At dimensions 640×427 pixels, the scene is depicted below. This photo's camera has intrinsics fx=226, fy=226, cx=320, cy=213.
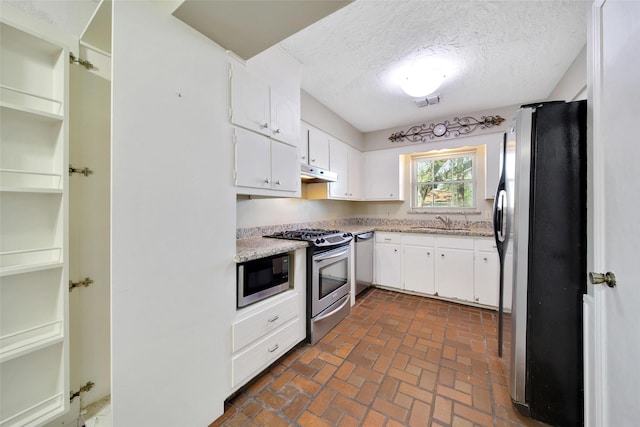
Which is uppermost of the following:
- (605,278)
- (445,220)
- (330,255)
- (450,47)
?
(450,47)

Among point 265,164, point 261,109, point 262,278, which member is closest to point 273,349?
point 262,278

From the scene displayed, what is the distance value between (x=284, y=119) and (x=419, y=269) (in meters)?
2.66

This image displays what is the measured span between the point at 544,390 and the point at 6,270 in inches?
107

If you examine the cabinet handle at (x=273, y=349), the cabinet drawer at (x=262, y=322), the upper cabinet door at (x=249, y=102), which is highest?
the upper cabinet door at (x=249, y=102)

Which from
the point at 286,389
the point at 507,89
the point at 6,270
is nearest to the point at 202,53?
the point at 6,270

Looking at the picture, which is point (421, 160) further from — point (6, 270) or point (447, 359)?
point (6, 270)

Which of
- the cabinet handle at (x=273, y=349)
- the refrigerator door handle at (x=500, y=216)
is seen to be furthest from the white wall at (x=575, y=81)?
the cabinet handle at (x=273, y=349)

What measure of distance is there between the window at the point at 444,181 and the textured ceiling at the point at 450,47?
959mm

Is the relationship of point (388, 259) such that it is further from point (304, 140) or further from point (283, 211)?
point (304, 140)

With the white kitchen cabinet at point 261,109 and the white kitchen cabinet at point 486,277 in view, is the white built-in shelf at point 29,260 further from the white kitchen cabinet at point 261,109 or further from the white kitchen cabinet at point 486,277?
the white kitchen cabinet at point 486,277

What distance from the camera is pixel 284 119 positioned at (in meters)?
1.98

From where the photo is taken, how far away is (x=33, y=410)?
105 centimetres

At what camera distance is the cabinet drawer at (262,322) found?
147 centimetres

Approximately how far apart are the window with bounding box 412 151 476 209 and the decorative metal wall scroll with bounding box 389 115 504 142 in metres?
0.39
